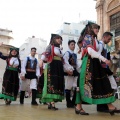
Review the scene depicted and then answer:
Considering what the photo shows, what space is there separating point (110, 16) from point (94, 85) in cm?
1662

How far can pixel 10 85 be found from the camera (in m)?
7.16

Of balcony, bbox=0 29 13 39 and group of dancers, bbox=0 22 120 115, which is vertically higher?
balcony, bbox=0 29 13 39

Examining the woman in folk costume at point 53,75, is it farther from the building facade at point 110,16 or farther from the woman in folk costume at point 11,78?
the building facade at point 110,16

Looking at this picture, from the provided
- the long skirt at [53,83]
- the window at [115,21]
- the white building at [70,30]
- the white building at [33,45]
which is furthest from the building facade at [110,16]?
the white building at [70,30]

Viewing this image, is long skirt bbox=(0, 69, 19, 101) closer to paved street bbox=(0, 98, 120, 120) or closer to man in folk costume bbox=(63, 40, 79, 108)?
man in folk costume bbox=(63, 40, 79, 108)

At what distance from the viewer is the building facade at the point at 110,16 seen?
18797 millimetres

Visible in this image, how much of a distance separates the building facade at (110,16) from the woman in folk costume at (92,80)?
1433cm

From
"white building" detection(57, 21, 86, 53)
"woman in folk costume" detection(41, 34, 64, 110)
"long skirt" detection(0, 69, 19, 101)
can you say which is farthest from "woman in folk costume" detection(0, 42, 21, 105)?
"white building" detection(57, 21, 86, 53)

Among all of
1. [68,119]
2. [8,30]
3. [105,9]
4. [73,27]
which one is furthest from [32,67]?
[73,27]

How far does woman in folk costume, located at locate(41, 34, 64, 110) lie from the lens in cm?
548

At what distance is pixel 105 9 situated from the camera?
2083cm

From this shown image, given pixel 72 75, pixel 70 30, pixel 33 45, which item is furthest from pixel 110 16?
pixel 70 30

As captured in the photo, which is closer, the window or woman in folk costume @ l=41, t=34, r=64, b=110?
woman in folk costume @ l=41, t=34, r=64, b=110

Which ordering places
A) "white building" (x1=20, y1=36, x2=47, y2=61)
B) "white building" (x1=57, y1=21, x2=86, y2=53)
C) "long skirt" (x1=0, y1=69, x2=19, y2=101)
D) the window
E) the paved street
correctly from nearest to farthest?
the paved street, "long skirt" (x1=0, y1=69, x2=19, y2=101), the window, "white building" (x1=20, y1=36, x2=47, y2=61), "white building" (x1=57, y1=21, x2=86, y2=53)
